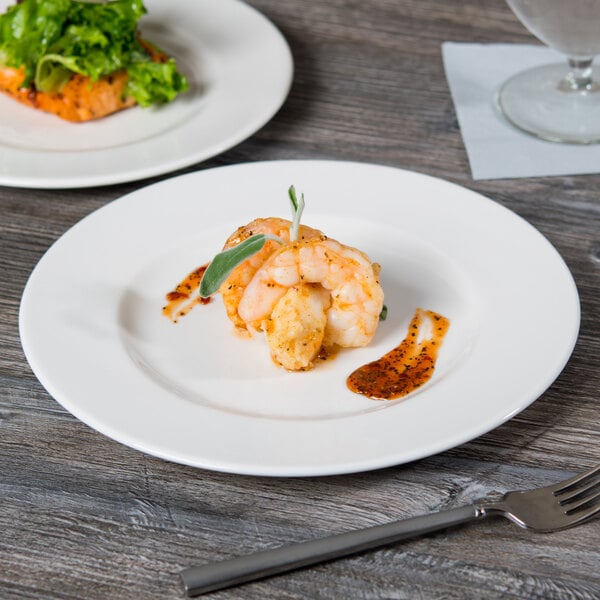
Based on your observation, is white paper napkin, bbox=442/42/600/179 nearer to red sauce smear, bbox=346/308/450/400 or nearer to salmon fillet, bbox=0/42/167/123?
red sauce smear, bbox=346/308/450/400

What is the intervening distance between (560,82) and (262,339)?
121cm

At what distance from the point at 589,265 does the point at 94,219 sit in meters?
0.94

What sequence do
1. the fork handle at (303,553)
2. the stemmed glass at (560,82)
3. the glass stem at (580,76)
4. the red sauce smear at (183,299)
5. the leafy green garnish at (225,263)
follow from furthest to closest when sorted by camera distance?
the glass stem at (580,76) < the stemmed glass at (560,82) < the red sauce smear at (183,299) < the leafy green garnish at (225,263) < the fork handle at (303,553)

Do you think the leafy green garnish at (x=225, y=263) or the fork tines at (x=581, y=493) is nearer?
the fork tines at (x=581, y=493)

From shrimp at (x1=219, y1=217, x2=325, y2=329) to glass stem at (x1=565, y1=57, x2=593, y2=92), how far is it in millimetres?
1072

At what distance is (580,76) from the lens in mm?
2324

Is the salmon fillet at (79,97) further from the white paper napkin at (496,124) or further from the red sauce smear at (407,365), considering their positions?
the red sauce smear at (407,365)

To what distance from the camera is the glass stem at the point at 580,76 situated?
2.30 m

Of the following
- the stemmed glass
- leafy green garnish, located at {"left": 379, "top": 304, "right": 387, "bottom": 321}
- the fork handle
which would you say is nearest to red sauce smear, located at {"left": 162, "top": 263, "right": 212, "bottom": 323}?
leafy green garnish, located at {"left": 379, "top": 304, "right": 387, "bottom": 321}

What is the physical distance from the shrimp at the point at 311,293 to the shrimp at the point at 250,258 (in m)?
0.02

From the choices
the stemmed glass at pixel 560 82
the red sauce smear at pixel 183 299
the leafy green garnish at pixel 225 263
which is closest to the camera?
the leafy green garnish at pixel 225 263

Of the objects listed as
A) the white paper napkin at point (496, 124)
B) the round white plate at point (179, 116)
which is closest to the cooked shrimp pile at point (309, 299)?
the round white plate at point (179, 116)

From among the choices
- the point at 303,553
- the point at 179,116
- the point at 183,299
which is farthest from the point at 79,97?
the point at 303,553

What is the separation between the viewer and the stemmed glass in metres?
2.01
